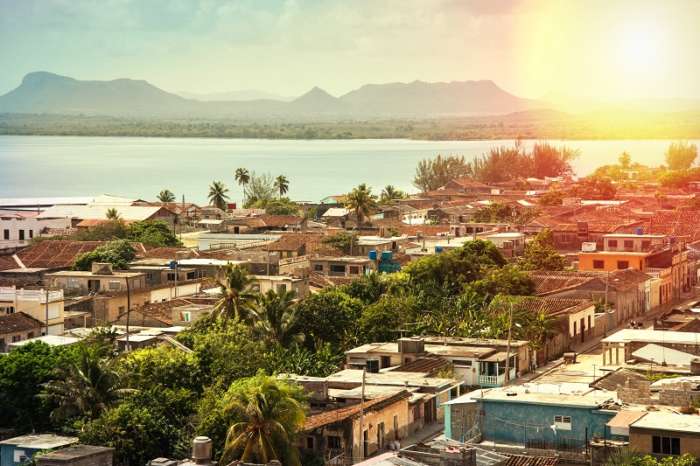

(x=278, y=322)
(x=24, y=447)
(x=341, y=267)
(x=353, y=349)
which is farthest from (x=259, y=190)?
(x=24, y=447)

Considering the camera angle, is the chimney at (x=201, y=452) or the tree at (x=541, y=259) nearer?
the chimney at (x=201, y=452)

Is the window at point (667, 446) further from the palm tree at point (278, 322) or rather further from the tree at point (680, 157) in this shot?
the tree at point (680, 157)

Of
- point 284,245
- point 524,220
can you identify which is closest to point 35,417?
point 284,245

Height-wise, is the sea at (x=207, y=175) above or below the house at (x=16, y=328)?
below

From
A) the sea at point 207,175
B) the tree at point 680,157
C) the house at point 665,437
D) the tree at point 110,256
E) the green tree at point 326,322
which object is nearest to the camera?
the house at point 665,437

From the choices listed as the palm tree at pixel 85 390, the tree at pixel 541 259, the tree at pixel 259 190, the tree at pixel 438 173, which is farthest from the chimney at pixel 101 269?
the tree at pixel 438 173

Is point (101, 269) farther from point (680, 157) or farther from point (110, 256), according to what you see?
point (680, 157)

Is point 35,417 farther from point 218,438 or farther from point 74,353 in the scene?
point 218,438
